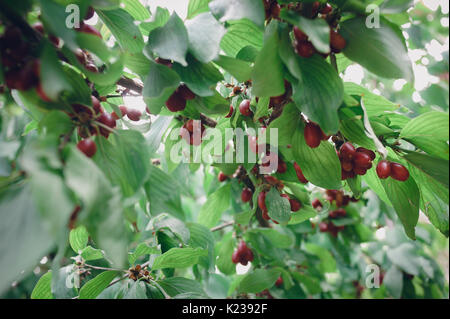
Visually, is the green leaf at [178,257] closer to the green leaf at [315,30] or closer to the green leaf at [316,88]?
the green leaf at [316,88]

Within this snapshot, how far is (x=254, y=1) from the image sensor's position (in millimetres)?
571

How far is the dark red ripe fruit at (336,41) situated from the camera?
60 centimetres

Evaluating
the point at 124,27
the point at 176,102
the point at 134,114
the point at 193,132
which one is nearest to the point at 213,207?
the point at 193,132

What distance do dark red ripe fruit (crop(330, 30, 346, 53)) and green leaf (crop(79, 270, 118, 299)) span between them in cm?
80

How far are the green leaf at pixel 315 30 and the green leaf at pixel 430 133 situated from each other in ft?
0.93

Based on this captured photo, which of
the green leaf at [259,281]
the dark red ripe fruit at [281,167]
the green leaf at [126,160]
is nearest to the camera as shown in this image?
the green leaf at [126,160]

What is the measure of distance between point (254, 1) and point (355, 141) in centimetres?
38

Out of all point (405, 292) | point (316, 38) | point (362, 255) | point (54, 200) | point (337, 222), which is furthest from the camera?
point (362, 255)

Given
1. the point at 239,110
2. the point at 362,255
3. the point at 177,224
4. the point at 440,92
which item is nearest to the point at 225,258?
the point at 177,224

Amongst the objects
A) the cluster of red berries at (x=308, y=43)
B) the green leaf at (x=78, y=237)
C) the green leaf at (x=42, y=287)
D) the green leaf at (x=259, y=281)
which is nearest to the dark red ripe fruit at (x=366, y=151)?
the cluster of red berries at (x=308, y=43)

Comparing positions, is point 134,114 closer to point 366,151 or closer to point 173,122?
point 173,122

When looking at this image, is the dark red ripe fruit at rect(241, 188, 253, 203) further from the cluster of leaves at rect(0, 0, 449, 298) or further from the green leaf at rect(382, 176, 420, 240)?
the green leaf at rect(382, 176, 420, 240)

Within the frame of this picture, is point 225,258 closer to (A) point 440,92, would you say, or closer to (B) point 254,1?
(B) point 254,1

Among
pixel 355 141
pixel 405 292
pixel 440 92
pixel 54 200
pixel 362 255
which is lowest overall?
pixel 362 255
